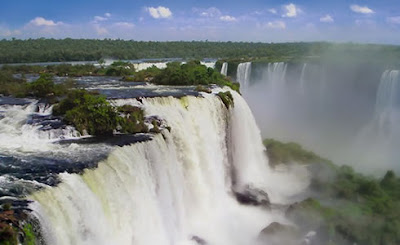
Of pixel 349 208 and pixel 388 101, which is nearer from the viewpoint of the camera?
pixel 349 208

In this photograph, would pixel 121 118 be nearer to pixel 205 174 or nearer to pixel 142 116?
pixel 142 116

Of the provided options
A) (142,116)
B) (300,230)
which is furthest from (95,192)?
(300,230)

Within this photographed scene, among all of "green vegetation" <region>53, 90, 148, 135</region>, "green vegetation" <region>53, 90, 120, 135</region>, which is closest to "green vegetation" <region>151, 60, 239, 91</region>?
"green vegetation" <region>53, 90, 148, 135</region>

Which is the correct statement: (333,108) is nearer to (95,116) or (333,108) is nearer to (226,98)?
(226,98)

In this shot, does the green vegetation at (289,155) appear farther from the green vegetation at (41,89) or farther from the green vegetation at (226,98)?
the green vegetation at (41,89)

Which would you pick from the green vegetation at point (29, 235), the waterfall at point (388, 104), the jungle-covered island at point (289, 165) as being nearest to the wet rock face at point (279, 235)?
the jungle-covered island at point (289, 165)

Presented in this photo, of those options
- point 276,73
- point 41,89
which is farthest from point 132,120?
point 276,73
